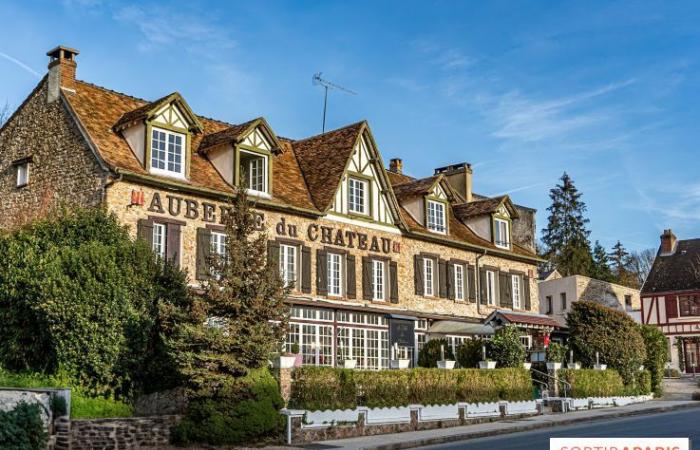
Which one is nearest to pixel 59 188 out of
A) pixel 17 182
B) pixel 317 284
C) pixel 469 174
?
pixel 17 182

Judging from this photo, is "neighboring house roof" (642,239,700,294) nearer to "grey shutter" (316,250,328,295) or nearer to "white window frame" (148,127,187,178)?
"grey shutter" (316,250,328,295)

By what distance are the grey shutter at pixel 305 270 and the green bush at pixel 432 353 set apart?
5420 millimetres

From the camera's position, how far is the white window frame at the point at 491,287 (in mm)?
33844

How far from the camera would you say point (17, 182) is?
984 inches

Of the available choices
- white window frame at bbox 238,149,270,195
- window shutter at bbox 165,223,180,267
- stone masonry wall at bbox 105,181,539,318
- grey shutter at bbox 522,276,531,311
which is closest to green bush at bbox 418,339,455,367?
stone masonry wall at bbox 105,181,539,318

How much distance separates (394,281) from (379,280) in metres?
0.62

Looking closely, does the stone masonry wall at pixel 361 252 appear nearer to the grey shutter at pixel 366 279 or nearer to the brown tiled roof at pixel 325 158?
the grey shutter at pixel 366 279

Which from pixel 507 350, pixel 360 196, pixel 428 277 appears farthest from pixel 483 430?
pixel 428 277

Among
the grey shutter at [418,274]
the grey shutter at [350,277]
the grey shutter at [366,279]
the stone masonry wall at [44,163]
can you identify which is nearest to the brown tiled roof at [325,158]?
the grey shutter at [350,277]

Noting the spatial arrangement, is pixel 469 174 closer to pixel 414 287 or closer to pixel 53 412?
pixel 414 287

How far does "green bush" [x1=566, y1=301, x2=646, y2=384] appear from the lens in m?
31.2

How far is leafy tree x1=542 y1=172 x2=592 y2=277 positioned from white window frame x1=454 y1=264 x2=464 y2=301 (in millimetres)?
33835

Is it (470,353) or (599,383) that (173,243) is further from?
(599,383)

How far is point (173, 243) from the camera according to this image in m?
23.1
